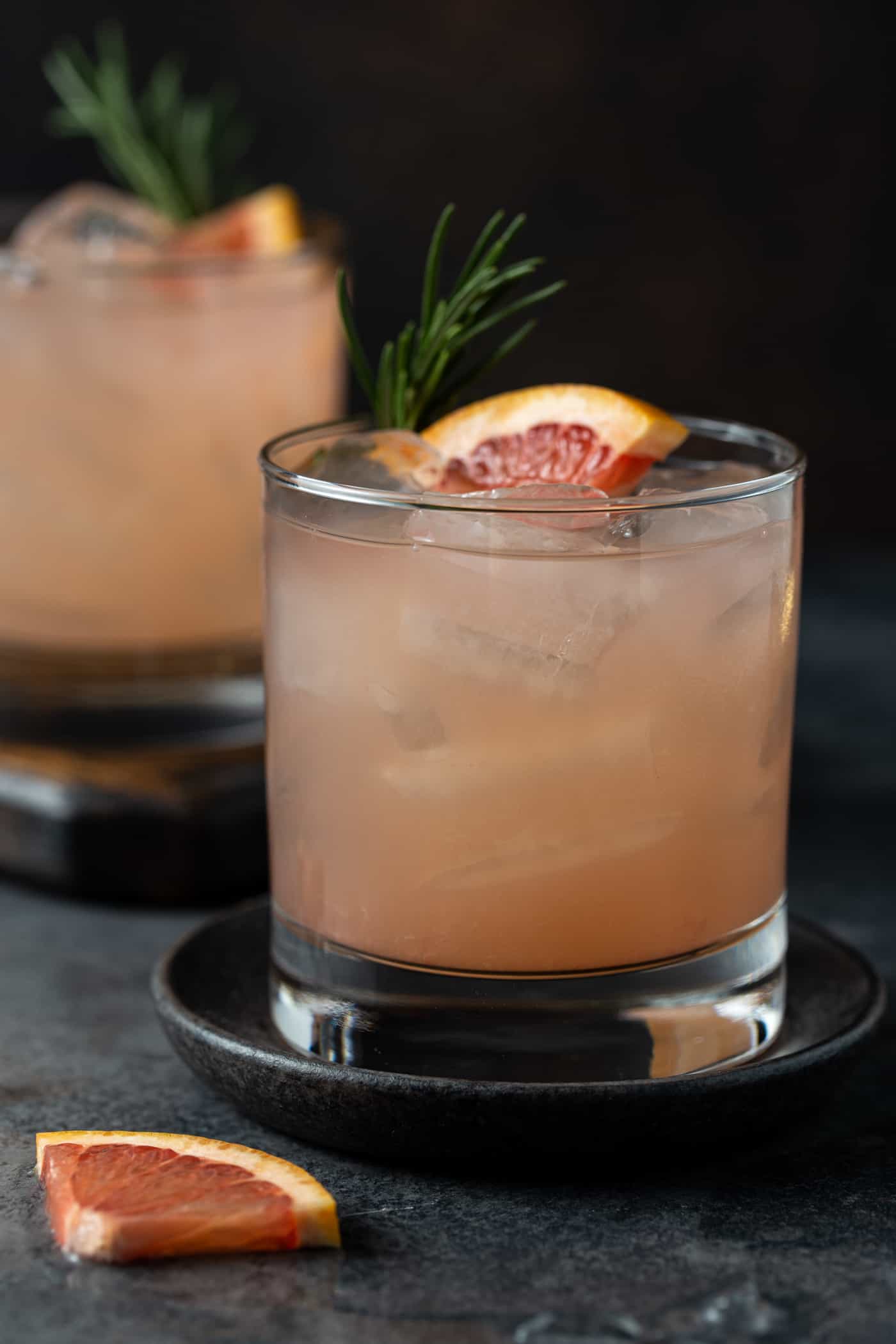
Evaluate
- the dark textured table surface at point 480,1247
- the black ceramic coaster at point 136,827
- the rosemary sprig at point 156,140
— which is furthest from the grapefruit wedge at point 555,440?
the rosemary sprig at point 156,140

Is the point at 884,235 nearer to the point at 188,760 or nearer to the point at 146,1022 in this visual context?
the point at 188,760

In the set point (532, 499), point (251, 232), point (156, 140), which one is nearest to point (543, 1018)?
point (532, 499)

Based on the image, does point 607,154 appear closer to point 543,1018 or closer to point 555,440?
point 555,440

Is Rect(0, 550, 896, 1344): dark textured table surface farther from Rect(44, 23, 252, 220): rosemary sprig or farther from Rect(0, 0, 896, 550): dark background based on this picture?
Rect(0, 0, 896, 550): dark background

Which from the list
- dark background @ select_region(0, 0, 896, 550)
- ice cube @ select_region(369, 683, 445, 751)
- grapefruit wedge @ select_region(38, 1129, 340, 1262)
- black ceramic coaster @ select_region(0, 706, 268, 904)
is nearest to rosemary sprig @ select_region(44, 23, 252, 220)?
dark background @ select_region(0, 0, 896, 550)

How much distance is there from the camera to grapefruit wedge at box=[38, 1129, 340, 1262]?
3.47 ft

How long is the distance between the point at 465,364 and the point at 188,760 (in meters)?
1.23

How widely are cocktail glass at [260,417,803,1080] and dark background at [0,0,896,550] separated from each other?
1709 millimetres

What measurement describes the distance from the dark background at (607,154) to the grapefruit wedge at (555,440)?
1648 mm

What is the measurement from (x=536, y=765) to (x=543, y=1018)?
0.16m

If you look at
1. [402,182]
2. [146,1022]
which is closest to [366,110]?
[402,182]

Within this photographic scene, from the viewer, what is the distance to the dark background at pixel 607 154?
8.98ft

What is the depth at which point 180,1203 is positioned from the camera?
1.07m

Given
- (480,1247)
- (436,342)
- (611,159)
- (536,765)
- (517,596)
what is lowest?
(480,1247)
